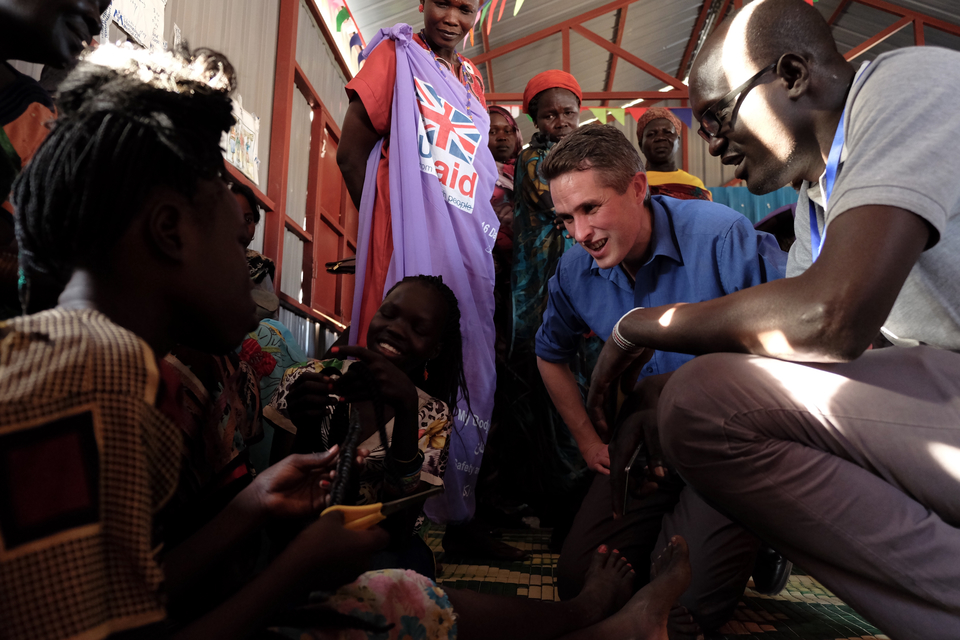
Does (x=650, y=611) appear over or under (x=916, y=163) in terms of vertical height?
under

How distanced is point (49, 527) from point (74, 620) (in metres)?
0.08

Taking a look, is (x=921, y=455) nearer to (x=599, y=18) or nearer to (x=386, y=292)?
(x=386, y=292)

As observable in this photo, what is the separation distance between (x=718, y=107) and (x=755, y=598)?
133 centimetres

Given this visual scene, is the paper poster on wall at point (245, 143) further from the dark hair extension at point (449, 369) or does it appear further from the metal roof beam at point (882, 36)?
the metal roof beam at point (882, 36)

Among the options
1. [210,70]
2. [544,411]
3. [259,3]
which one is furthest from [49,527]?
[259,3]

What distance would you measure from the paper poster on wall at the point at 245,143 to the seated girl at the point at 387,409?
195cm

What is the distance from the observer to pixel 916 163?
955 mm

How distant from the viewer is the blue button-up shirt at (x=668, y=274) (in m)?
1.79

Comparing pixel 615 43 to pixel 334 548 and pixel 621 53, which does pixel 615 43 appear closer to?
pixel 621 53

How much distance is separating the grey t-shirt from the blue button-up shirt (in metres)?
0.62

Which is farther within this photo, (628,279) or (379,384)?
(628,279)

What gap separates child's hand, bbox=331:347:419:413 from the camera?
1.46 meters

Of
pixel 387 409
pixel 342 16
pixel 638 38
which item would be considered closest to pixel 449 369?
pixel 387 409

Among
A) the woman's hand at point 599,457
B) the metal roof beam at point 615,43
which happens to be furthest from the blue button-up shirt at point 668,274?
the metal roof beam at point 615,43
